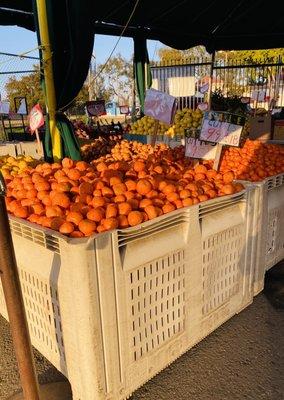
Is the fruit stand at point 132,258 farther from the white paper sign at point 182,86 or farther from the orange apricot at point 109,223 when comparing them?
the white paper sign at point 182,86

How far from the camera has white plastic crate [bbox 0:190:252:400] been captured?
1575 millimetres

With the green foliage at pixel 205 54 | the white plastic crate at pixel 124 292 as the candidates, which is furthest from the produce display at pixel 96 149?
the green foliage at pixel 205 54

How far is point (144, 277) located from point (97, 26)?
744 centimetres

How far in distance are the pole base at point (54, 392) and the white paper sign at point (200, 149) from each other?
2023mm

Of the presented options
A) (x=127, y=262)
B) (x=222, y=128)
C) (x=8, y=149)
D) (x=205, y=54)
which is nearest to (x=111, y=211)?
(x=127, y=262)

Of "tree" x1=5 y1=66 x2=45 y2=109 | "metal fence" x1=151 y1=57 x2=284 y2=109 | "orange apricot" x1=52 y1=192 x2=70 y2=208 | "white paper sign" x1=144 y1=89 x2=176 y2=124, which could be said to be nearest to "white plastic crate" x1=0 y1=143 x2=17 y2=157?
"white paper sign" x1=144 y1=89 x2=176 y2=124

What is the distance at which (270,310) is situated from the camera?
2.60m

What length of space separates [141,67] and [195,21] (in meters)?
2.29

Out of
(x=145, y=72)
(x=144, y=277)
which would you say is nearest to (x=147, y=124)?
(x=145, y=72)

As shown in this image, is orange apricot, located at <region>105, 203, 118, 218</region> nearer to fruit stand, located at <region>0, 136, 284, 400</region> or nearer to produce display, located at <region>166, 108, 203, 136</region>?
fruit stand, located at <region>0, 136, 284, 400</region>

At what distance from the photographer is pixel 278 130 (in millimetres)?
6680

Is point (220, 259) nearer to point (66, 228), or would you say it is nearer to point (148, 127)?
point (66, 228)

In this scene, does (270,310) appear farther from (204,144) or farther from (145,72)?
(145,72)

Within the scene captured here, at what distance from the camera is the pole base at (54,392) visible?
1905 mm
